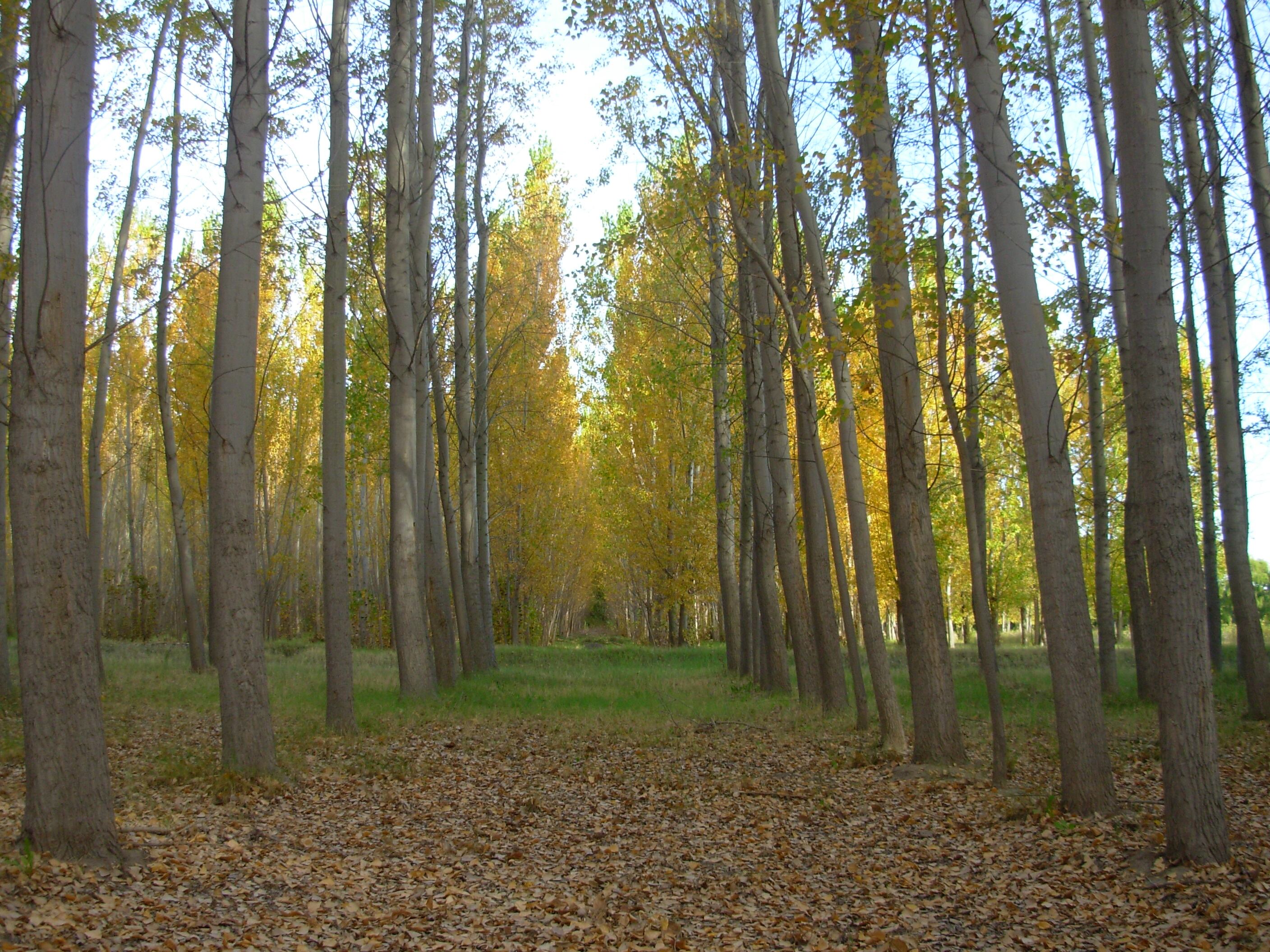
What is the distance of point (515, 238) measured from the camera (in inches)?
773

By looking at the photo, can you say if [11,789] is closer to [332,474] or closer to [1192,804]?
[332,474]

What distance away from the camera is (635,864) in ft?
18.0

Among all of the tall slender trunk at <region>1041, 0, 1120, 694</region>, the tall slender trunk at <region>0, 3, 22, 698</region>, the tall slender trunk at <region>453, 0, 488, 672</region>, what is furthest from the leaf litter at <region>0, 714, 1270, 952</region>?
the tall slender trunk at <region>453, 0, 488, 672</region>

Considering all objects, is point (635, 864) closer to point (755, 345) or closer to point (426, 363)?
point (755, 345)

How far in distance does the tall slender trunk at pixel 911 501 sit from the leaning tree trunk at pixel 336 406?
5.40m

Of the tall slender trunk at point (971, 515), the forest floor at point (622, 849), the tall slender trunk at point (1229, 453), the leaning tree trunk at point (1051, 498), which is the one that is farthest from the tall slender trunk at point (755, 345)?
the tall slender trunk at point (1229, 453)

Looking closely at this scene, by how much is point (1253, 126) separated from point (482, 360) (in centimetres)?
1259

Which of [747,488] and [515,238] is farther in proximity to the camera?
[515,238]

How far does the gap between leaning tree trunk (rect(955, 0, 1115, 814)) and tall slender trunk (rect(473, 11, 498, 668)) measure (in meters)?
11.1

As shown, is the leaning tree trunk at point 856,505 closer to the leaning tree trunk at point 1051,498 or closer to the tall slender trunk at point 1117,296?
the leaning tree trunk at point 1051,498

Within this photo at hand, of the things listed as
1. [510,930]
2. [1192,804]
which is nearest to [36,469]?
[510,930]

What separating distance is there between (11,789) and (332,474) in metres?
3.90

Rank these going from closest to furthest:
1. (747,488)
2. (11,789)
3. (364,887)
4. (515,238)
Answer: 1. (364,887)
2. (11,789)
3. (747,488)
4. (515,238)

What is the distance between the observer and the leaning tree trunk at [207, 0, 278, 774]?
21.4 ft
